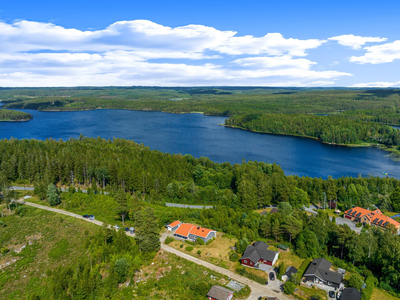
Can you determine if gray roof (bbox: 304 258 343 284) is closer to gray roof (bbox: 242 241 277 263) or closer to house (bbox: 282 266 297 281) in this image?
house (bbox: 282 266 297 281)

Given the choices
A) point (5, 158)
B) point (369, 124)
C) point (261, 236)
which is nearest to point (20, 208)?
point (5, 158)

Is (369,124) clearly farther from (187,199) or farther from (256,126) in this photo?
(187,199)

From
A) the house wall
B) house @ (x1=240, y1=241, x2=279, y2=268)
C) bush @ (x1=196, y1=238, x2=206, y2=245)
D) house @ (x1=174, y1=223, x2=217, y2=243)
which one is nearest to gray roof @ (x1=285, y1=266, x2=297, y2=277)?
house @ (x1=240, y1=241, x2=279, y2=268)

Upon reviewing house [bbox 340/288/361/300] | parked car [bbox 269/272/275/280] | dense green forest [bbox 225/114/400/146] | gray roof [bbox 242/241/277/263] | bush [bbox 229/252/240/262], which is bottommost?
parked car [bbox 269/272/275/280]

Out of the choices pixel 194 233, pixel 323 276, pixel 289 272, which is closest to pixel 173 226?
pixel 194 233

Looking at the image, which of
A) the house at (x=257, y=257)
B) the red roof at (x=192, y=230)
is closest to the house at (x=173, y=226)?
the red roof at (x=192, y=230)

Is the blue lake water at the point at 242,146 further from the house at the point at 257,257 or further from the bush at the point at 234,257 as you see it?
the bush at the point at 234,257


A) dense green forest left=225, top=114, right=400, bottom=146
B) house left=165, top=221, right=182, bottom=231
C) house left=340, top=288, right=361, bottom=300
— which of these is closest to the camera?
house left=340, top=288, right=361, bottom=300
